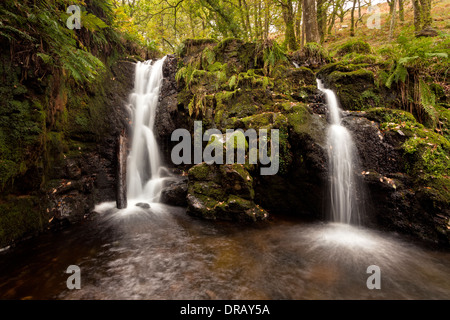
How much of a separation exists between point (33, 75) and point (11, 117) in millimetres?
956

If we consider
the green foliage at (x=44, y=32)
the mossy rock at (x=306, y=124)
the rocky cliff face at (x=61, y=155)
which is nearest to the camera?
the green foliage at (x=44, y=32)

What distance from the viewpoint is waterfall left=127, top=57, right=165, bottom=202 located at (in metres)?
6.66

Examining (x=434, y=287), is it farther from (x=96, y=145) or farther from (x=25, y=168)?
(x=96, y=145)

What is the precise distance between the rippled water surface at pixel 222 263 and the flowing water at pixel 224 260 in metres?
0.01

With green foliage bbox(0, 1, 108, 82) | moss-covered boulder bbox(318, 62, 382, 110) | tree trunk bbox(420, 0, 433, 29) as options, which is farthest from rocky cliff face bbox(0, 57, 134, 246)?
tree trunk bbox(420, 0, 433, 29)

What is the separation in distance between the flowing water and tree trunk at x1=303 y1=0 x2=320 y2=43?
20.8 ft

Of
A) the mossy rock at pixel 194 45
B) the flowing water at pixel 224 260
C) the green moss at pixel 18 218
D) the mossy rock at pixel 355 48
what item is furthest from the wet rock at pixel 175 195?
the mossy rock at pixel 355 48

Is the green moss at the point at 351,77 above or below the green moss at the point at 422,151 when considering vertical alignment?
above

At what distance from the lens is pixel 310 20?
8.98 metres

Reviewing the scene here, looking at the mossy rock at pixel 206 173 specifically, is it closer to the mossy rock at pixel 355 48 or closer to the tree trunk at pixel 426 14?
the mossy rock at pixel 355 48

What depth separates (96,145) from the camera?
6035 mm

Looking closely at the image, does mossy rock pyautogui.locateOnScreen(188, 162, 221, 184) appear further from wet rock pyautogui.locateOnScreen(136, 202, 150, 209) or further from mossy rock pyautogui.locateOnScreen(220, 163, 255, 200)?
wet rock pyautogui.locateOnScreen(136, 202, 150, 209)

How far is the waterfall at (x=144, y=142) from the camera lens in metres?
6.66
